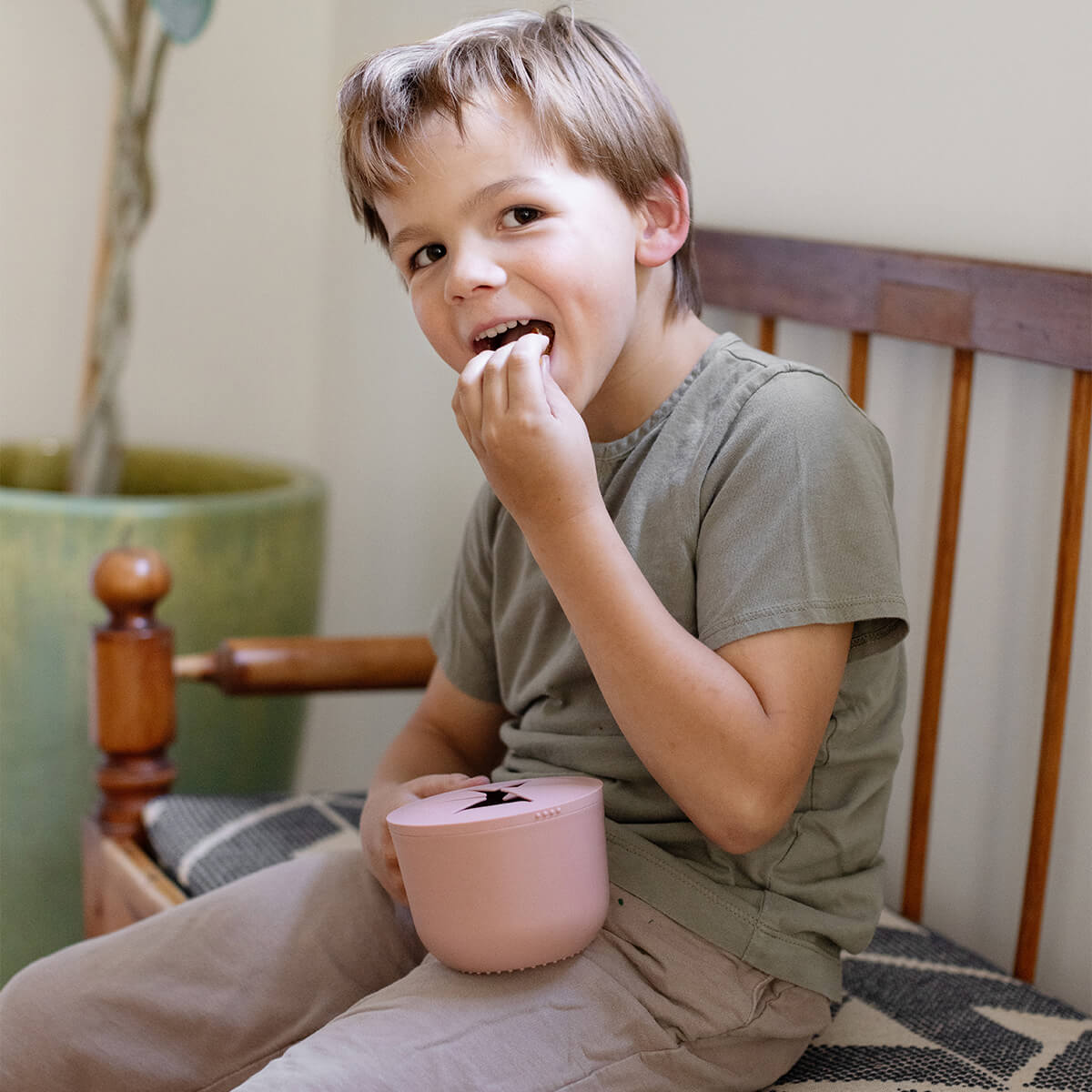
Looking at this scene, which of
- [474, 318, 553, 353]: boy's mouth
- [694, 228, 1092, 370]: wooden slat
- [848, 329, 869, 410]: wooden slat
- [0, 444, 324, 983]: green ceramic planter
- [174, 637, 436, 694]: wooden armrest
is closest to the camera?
[474, 318, 553, 353]: boy's mouth

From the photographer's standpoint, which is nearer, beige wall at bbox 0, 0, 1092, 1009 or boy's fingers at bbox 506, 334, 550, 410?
boy's fingers at bbox 506, 334, 550, 410

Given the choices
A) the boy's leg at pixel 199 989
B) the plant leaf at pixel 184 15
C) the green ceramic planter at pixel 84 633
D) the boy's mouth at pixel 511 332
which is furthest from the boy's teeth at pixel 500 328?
the plant leaf at pixel 184 15

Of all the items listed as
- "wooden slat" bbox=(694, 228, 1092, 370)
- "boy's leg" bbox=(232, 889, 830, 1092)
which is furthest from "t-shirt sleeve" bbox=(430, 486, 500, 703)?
"wooden slat" bbox=(694, 228, 1092, 370)

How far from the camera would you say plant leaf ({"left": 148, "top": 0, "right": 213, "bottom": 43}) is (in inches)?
55.4

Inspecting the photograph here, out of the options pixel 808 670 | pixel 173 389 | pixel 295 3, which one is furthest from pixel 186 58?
pixel 808 670

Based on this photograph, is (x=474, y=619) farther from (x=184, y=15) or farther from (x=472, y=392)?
(x=184, y=15)

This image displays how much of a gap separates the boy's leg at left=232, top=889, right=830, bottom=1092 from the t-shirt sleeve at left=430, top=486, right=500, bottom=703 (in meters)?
0.22

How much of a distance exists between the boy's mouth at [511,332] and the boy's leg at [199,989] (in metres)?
0.34

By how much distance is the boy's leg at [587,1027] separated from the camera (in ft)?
2.05

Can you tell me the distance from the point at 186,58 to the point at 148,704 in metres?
0.97

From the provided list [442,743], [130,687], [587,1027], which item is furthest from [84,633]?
[587,1027]

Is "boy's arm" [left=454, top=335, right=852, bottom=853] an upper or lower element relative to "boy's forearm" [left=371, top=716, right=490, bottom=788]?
upper

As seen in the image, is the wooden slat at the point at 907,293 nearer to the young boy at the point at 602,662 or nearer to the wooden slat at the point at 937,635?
the wooden slat at the point at 937,635

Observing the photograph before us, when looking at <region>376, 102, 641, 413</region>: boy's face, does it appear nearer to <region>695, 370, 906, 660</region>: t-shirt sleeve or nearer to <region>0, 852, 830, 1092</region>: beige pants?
<region>695, 370, 906, 660</region>: t-shirt sleeve
